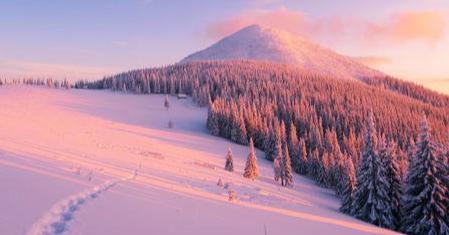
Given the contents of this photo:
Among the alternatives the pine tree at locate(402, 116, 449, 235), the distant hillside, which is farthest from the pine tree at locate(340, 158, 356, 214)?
the distant hillside

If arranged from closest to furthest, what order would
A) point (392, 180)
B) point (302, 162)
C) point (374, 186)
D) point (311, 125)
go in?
point (374, 186)
point (392, 180)
point (302, 162)
point (311, 125)

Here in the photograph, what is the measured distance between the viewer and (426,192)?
32.8m

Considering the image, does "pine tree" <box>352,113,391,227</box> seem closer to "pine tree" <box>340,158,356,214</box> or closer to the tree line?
the tree line

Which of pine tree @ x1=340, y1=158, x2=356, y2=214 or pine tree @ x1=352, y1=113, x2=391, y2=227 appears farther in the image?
pine tree @ x1=340, y1=158, x2=356, y2=214

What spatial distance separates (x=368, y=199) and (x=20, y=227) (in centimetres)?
3209

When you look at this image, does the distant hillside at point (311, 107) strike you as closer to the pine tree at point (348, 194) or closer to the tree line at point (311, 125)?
the tree line at point (311, 125)

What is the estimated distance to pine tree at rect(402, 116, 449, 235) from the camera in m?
32.5

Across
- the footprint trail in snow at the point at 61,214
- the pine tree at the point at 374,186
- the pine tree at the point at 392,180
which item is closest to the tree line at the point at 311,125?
the pine tree at the point at 392,180

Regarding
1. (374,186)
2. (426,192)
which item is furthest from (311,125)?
(426,192)

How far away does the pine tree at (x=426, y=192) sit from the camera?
32500mm

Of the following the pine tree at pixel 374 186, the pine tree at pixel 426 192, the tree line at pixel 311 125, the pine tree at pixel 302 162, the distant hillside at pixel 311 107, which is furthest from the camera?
the distant hillside at pixel 311 107

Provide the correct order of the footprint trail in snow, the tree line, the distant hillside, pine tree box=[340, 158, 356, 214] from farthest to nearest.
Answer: the distant hillside
the tree line
pine tree box=[340, 158, 356, 214]
the footprint trail in snow

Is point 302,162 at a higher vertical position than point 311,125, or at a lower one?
lower

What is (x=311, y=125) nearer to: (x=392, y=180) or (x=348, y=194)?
(x=348, y=194)
